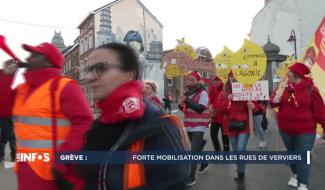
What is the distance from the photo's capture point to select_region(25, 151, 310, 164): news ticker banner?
1.90 m

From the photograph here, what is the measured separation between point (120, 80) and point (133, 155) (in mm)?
430

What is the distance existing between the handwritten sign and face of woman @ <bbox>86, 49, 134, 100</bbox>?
5088 millimetres

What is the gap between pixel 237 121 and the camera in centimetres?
689

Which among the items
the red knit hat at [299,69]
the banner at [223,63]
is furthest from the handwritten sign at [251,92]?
the red knit hat at [299,69]

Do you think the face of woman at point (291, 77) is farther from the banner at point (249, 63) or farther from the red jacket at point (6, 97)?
the red jacket at point (6, 97)

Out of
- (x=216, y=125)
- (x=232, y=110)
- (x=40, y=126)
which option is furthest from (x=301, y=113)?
(x=40, y=126)

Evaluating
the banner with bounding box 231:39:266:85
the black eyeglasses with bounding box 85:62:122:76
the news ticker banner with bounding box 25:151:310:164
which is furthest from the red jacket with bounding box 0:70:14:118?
the banner with bounding box 231:39:266:85

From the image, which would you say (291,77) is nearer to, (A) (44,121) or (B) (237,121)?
(B) (237,121)

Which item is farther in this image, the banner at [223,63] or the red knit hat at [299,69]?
the banner at [223,63]

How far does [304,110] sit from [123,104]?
4.60 m

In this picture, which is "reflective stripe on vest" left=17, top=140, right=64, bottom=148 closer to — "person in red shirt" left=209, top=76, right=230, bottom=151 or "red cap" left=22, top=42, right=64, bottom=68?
"red cap" left=22, top=42, right=64, bottom=68

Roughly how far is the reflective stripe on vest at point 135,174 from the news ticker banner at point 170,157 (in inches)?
0.8

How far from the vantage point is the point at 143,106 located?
6.62 feet

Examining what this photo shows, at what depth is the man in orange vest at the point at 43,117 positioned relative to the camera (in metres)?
3.21
